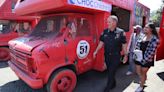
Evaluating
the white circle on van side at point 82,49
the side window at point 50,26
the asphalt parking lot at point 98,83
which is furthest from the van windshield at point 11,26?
the white circle on van side at point 82,49

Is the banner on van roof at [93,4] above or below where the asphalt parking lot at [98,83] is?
above

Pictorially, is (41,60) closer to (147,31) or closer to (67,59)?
(67,59)

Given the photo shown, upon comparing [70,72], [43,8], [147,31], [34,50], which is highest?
[43,8]

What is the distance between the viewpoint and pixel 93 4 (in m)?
4.93

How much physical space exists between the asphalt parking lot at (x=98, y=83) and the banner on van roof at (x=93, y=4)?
2.16 meters

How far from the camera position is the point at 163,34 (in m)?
6.62

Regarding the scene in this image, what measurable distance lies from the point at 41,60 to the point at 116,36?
5.87ft

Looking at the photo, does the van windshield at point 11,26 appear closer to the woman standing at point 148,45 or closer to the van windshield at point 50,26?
the van windshield at point 50,26

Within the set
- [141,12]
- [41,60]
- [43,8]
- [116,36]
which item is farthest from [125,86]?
[141,12]

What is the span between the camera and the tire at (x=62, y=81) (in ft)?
14.5

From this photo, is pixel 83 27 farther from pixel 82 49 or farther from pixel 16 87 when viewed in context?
pixel 16 87

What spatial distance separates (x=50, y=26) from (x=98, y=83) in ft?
7.08

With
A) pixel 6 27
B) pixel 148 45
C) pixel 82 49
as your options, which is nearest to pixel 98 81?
pixel 82 49

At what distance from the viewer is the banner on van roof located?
442 cm
